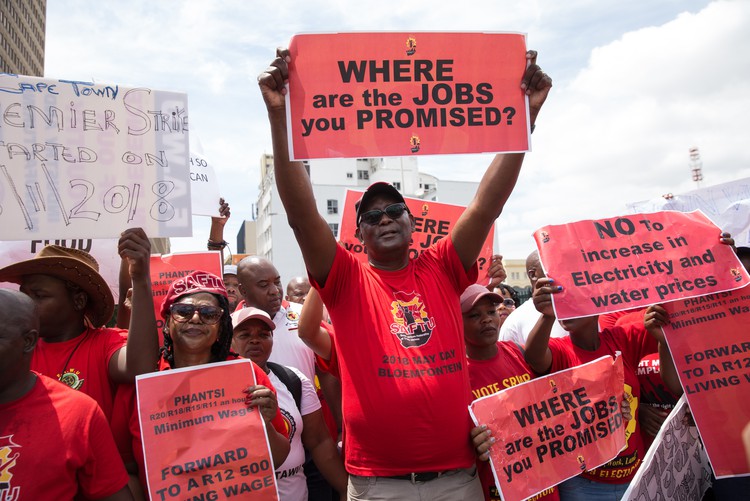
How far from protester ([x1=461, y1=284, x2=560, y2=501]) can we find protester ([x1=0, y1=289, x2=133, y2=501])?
6.62 feet

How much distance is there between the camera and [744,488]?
3336mm

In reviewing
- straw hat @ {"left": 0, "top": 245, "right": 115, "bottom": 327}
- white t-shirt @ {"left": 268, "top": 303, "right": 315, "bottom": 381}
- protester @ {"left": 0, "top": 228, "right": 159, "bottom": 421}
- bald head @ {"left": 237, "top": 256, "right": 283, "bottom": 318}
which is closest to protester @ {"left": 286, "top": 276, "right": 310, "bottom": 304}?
bald head @ {"left": 237, "top": 256, "right": 283, "bottom": 318}

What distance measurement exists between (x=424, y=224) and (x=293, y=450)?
7.53 ft

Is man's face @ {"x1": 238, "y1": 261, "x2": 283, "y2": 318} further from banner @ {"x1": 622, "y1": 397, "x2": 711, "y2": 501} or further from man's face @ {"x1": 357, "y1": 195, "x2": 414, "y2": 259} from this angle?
banner @ {"x1": 622, "y1": 397, "x2": 711, "y2": 501}

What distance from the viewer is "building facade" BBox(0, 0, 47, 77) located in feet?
252

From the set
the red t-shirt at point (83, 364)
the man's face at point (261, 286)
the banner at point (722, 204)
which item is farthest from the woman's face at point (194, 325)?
the banner at point (722, 204)

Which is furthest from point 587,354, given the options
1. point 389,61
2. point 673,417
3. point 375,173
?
point 375,173

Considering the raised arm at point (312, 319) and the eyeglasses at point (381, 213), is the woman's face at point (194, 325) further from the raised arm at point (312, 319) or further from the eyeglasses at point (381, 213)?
the eyeglasses at point (381, 213)

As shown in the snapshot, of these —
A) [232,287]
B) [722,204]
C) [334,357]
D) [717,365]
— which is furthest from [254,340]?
[722,204]

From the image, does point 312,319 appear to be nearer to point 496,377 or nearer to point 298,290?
point 496,377

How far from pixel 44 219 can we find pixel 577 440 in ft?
12.1

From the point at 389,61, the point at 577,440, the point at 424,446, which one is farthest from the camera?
the point at 577,440

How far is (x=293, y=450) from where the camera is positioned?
3238 mm

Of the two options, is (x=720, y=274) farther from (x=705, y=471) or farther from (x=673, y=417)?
(x=705, y=471)
